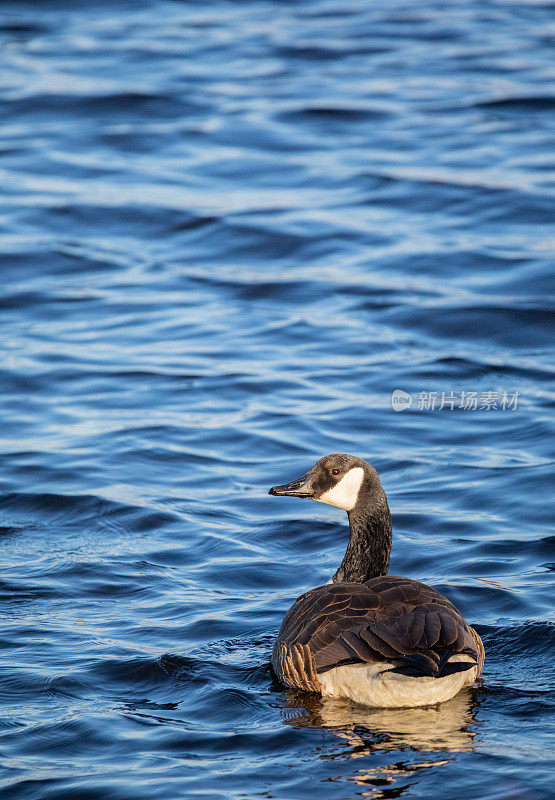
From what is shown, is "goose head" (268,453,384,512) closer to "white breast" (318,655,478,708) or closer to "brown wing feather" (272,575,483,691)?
"brown wing feather" (272,575,483,691)

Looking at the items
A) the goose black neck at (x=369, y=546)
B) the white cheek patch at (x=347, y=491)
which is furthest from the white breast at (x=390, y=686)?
the white cheek patch at (x=347, y=491)

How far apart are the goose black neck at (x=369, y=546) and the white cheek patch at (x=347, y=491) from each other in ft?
0.24

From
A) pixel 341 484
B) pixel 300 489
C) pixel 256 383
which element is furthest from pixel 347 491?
pixel 256 383

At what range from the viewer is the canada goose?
571cm

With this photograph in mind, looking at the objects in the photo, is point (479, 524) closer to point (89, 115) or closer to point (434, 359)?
point (434, 359)

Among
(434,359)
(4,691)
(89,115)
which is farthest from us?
(89,115)

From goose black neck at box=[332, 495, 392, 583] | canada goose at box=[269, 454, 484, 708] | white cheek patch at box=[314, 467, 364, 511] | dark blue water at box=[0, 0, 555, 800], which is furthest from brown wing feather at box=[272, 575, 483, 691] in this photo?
white cheek patch at box=[314, 467, 364, 511]

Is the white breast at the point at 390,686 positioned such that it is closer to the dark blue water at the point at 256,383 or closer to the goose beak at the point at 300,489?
the dark blue water at the point at 256,383

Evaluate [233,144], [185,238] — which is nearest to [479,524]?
[185,238]

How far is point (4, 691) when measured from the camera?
633cm

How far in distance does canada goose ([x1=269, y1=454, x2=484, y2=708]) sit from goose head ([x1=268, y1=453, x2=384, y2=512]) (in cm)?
79

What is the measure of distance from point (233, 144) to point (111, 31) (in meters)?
7.41

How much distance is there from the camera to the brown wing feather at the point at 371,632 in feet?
18.7

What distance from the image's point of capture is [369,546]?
7.12 m
